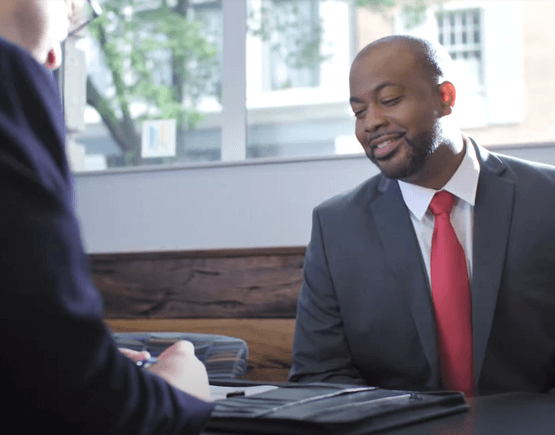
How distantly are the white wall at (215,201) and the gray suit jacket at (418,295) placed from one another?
0.85 meters

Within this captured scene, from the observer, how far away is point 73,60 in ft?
10.3

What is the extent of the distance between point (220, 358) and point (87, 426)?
56.5 inches

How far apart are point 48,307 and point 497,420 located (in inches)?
20.1

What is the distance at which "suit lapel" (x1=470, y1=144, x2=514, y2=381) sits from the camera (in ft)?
4.56

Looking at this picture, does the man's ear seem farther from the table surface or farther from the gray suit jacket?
the table surface

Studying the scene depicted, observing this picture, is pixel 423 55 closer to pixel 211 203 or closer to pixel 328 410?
pixel 328 410

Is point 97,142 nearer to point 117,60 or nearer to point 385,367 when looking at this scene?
point 117,60

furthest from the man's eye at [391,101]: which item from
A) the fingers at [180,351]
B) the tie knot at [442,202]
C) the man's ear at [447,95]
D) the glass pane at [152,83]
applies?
the glass pane at [152,83]

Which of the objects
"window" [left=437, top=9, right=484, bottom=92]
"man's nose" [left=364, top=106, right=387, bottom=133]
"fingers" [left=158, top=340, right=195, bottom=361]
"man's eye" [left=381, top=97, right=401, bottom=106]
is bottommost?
"fingers" [left=158, top=340, right=195, bottom=361]

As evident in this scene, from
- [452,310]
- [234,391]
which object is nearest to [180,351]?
[234,391]

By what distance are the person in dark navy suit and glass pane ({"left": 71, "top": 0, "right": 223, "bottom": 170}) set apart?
2401 mm

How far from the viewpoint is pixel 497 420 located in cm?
70

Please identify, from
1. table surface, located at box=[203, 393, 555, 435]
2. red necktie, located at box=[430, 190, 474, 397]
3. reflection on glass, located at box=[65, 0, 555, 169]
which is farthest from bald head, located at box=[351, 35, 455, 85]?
table surface, located at box=[203, 393, 555, 435]

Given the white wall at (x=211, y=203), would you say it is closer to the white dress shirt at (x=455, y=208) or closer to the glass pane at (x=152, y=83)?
the glass pane at (x=152, y=83)
